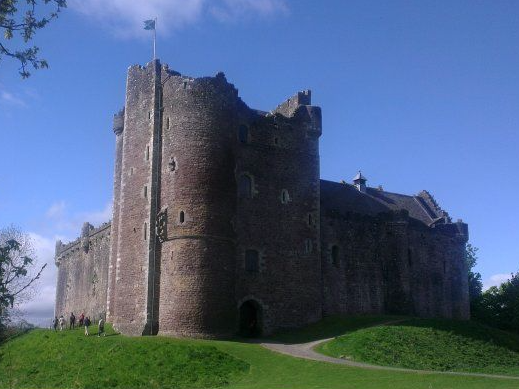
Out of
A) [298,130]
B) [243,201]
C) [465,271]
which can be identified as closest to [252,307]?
[243,201]

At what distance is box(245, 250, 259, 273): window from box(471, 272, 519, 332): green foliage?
26783 millimetres

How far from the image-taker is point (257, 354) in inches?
Result: 1241

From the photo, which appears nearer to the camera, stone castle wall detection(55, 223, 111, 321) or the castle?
the castle

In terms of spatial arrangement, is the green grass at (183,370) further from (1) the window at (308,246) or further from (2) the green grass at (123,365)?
(1) the window at (308,246)

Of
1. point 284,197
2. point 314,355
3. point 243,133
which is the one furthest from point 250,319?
point 243,133

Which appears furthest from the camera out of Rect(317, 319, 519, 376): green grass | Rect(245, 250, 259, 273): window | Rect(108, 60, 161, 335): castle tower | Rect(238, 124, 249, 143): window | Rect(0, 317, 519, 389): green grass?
Rect(238, 124, 249, 143): window

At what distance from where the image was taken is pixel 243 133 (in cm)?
4197

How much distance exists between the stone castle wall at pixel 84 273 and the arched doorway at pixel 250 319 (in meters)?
10.6

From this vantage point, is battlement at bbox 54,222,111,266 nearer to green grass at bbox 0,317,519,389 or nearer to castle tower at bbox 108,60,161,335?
castle tower at bbox 108,60,161,335

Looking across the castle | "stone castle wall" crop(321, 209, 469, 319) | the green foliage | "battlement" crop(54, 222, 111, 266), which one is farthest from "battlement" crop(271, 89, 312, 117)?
the green foliage

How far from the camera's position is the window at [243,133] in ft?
137

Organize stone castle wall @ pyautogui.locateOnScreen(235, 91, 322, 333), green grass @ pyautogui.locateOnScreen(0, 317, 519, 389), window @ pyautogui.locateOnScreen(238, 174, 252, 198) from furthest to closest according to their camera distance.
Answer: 1. window @ pyautogui.locateOnScreen(238, 174, 252, 198)
2. stone castle wall @ pyautogui.locateOnScreen(235, 91, 322, 333)
3. green grass @ pyautogui.locateOnScreen(0, 317, 519, 389)

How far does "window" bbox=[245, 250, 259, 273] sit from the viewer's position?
131 ft

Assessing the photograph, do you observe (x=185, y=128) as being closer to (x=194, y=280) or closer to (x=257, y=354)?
(x=194, y=280)
